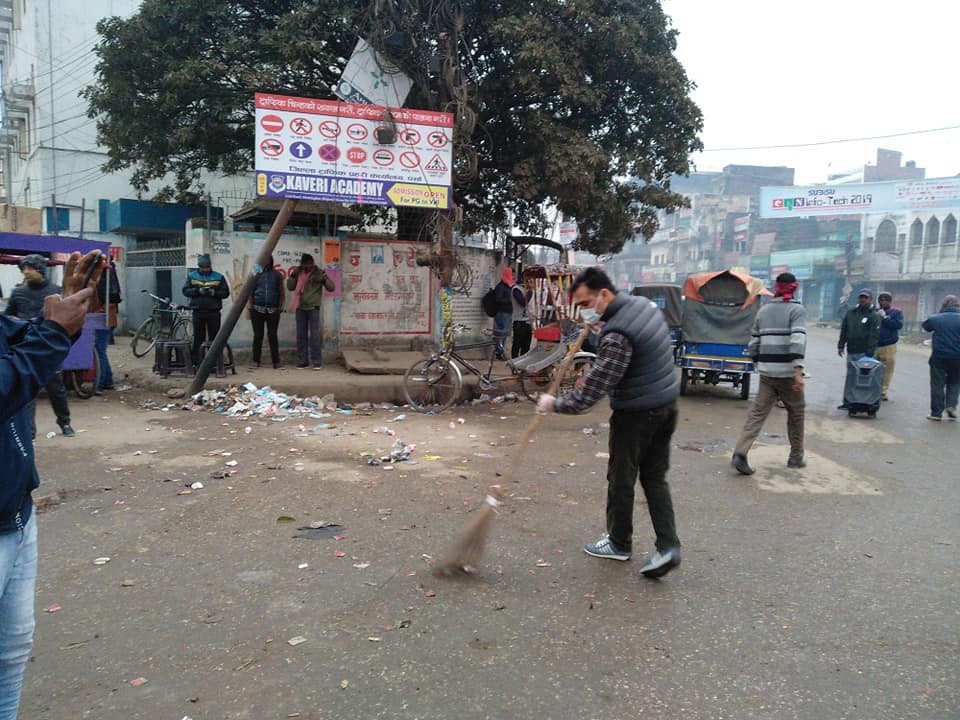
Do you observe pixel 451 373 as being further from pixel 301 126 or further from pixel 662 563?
pixel 662 563

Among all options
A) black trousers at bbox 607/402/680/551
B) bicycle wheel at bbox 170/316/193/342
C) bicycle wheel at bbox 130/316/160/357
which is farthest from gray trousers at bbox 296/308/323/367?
black trousers at bbox 607/402/680/551

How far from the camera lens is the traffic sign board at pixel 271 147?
960 centimetres

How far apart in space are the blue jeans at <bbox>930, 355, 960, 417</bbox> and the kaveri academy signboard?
24.7 feet

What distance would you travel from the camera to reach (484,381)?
988 centimetres

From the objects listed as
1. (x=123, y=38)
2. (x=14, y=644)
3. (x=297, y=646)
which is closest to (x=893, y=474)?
(x=297, y=646)

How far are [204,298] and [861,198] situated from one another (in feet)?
90.2

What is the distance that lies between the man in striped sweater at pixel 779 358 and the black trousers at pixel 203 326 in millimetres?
7991

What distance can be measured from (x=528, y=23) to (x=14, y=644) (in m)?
11.5

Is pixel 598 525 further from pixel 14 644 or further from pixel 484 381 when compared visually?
pixel 484 381

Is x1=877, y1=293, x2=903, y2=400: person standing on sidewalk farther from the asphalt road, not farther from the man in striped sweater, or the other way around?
the man in striped sweater

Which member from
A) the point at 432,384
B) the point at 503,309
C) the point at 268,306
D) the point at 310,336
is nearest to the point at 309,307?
the point at 310,336

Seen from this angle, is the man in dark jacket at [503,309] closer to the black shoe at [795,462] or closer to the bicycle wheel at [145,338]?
the bicycle wheel at [145,338]

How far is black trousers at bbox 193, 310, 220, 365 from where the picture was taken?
35.1ft

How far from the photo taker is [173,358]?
1062cm
